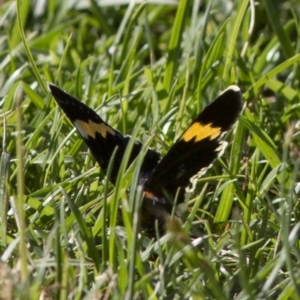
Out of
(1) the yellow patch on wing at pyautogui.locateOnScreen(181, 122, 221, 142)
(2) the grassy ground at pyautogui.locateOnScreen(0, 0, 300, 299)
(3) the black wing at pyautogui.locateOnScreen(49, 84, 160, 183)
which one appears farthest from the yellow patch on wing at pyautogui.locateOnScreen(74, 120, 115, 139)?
(1) the yellow patch on wing at pyautogui.locateOnScreen(181, 122, 221, 142)

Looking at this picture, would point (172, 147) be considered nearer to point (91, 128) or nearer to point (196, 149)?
point (196, 149)

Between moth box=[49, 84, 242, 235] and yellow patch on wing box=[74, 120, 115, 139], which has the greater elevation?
yellow patch on wing box=[74, 120, 115, 139]

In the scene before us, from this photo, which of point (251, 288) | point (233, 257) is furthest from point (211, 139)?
point (251, 288)

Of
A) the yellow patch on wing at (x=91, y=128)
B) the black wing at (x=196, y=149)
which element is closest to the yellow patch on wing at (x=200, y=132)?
the black wing at (x=196, y=149)

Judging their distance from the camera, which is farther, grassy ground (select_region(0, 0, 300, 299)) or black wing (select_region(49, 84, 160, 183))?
black wing (select_region(49, 84, 160, 183))

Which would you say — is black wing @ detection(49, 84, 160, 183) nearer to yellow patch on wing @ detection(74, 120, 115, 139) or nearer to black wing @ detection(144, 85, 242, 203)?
yellow patch on wing @ detection(74, 120, 115, 139)

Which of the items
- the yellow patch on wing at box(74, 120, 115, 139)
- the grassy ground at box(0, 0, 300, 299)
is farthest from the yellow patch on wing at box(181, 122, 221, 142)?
the yellow patch on wing at box(74, 120, 115, 139)
